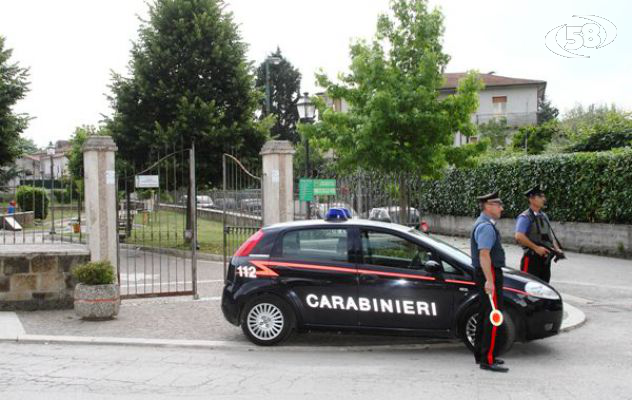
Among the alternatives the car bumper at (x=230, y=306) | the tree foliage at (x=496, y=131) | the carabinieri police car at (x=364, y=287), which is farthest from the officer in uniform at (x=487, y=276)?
the tree foliage at (x=496, y=131)

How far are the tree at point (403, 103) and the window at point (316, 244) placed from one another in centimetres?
589

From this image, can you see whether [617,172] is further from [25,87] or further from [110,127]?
[25,87]

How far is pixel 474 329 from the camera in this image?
7234mm

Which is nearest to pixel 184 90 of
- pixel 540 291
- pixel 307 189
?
pixel 307 189

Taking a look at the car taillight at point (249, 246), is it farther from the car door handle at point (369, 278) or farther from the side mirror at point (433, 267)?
the side mirror at point (433, 267)

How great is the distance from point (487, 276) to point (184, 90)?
50.2ft

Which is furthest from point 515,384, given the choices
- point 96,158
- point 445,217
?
point 445,217

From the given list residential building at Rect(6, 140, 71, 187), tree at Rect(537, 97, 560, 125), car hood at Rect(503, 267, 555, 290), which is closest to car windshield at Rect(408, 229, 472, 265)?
car hood at Rect(503, 267, 555, 290)

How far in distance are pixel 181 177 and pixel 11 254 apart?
10.2 meters

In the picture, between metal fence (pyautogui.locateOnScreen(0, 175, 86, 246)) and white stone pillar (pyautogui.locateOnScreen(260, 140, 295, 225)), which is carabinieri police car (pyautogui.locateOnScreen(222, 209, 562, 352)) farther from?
metal fence (pyautogui.locateOnScreen(0, 175, 86, 246))

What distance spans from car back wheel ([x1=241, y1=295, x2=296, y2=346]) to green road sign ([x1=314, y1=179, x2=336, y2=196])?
525 centimetres

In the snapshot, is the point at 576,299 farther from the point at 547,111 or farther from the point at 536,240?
the point at 547,111

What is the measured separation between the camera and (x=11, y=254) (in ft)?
33.1

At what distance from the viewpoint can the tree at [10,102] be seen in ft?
A: 78.7
